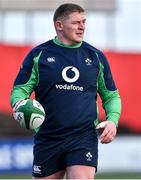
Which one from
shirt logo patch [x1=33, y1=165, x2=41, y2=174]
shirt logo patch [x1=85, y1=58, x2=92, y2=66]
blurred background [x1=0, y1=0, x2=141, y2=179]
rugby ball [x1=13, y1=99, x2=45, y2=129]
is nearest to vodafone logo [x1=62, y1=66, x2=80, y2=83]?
shirt logo patch [x1=85, y1=58, x2=92, y2=66]

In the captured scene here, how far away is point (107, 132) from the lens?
647 cm

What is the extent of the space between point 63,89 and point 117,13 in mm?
20475

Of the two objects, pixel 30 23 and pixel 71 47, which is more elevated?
pixel 71 47

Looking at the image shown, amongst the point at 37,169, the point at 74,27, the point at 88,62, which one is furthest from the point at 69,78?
the point at 37,169

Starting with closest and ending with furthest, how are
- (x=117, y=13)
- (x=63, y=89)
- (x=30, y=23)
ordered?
(x=63, y=89)
(x=30, y=23)
(x=117, y=13)

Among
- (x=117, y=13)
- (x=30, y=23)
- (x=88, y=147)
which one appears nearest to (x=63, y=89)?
(x=88, y=147)

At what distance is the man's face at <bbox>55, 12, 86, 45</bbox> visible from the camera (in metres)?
6.77

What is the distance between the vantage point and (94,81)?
681cm

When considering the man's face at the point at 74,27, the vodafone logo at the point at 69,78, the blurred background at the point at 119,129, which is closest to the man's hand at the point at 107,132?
the vodafone logo at the point at 69,78

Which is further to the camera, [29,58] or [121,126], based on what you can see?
[121,126]

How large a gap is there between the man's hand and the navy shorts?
24cm

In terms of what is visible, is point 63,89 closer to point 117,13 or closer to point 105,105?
point 105,105

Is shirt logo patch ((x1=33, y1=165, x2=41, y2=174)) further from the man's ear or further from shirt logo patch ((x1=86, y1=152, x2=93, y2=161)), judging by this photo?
the man's ear

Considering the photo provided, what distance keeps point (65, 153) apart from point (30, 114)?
1.70ft
